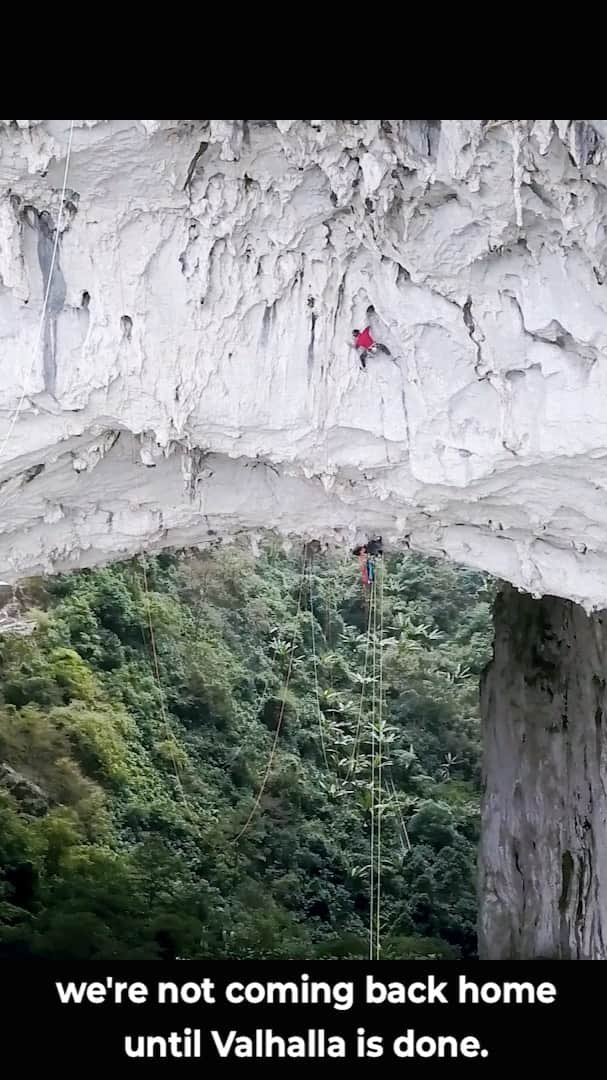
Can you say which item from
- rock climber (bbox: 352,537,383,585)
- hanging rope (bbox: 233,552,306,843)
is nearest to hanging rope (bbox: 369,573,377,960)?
hanging rope (bbox: 233,552,306,843)

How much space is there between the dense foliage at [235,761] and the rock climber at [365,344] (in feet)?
14.5

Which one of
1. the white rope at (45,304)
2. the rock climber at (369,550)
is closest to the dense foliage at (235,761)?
the rock climber at (369,550)

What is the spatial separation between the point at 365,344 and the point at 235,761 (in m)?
5.20

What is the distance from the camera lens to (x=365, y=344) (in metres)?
2.87

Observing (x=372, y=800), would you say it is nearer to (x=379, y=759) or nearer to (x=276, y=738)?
(x=379, y=759)

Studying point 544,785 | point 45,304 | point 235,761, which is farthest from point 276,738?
point 45,304

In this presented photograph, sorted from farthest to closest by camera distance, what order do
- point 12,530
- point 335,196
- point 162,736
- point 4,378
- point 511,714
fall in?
point 162,736
point 511,714
point 12,530
point 4,378
point 335,196

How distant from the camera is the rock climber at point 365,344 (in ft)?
9.42

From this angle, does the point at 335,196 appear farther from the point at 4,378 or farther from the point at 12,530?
the point at 12,530

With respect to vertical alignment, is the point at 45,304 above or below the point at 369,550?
above

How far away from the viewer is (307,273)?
2795mm

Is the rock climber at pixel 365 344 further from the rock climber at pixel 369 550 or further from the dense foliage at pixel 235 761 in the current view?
the dense foliage at pixel 235 761
